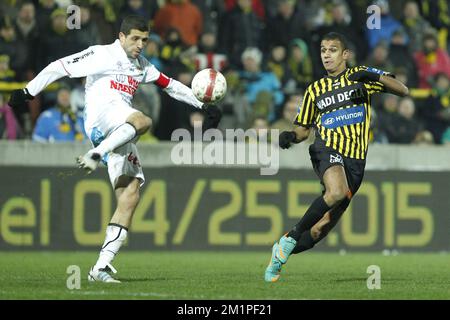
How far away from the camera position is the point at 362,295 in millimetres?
8953

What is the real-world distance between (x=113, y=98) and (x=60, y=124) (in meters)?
5.56

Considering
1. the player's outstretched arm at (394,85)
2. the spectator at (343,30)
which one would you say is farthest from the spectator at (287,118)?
the player's outstretched arm at (394,85)

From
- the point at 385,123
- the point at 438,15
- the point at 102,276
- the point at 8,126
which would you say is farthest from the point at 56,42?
the point at 438,15

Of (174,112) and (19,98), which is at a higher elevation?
(174,112)

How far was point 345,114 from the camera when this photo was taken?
1055 cm

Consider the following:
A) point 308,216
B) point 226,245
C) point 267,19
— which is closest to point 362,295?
point 308,216

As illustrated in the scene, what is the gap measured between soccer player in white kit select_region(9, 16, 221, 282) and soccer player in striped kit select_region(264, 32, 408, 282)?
1402 mm

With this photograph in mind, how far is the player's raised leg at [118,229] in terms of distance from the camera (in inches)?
396

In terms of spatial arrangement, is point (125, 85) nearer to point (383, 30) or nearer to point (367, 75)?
point (367, 75)

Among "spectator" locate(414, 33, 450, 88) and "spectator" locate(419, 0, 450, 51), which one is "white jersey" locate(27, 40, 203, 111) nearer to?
"spectator" locate(414, 33, 450, 88)

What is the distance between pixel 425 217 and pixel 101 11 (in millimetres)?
5724

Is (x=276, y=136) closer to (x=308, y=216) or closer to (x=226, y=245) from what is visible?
(x=226, y=245)
